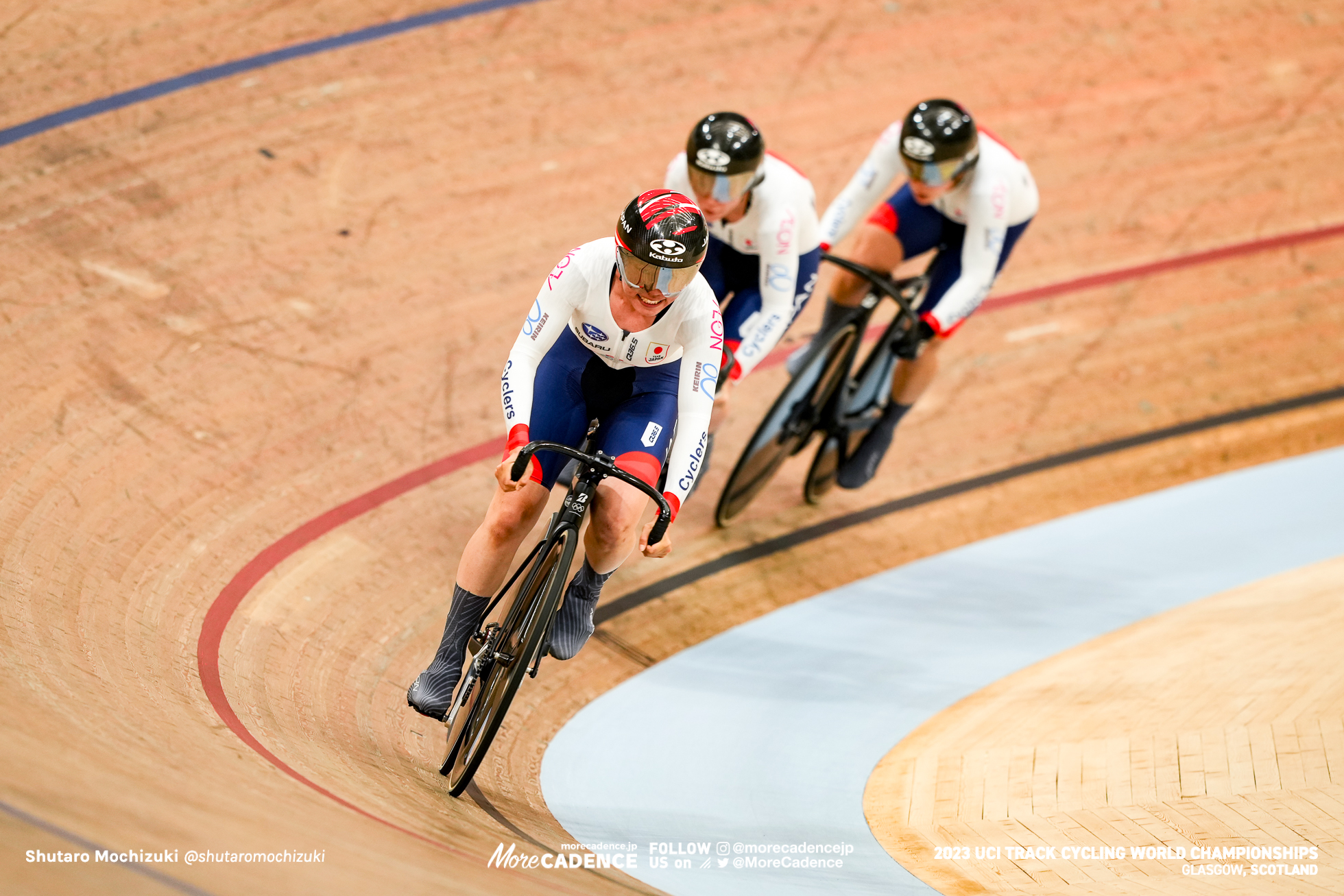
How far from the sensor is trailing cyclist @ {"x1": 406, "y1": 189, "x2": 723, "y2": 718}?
9.32ft

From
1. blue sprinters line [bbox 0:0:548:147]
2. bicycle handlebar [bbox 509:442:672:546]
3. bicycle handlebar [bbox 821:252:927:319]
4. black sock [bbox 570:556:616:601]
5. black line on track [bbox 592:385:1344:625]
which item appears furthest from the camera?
blue sprinters line [bbox 0:0:548:147]

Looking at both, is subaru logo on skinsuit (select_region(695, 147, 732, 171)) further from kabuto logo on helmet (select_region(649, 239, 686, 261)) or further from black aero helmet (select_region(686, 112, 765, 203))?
kabuto logo on helmet (select_region(649, 239, 686, 261))

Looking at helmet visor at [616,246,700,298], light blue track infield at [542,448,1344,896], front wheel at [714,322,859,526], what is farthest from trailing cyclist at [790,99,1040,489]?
helmet visor at [616,246,700,298]

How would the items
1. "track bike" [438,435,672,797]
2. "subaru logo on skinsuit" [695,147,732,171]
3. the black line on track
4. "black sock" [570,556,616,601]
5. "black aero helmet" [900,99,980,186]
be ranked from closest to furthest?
"track bike" [438,435,672,797] < "black sock" [570,556,616,601] < "subaru logo on skinsuit" [695,147,732,171] < "black aero helmet" [900,99,980,186] < the black line on track

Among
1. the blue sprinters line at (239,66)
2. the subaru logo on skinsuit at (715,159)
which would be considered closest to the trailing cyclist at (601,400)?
the subaru logo on skinsuit at (715,159)

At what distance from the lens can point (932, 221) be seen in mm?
4305

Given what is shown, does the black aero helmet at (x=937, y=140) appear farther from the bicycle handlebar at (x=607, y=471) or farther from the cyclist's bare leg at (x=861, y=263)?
the bicycle handlebar at (x=607, y=471)

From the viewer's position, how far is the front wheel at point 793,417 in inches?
169

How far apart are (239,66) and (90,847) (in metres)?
4.48

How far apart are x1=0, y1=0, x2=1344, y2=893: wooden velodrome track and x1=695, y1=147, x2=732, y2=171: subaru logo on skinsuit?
151cm

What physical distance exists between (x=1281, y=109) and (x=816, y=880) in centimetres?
574

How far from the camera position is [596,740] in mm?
3436

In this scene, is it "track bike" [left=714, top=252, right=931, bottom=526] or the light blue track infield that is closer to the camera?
the light blue track infield

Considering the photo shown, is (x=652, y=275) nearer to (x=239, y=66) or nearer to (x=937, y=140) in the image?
(x=937, y=140)
